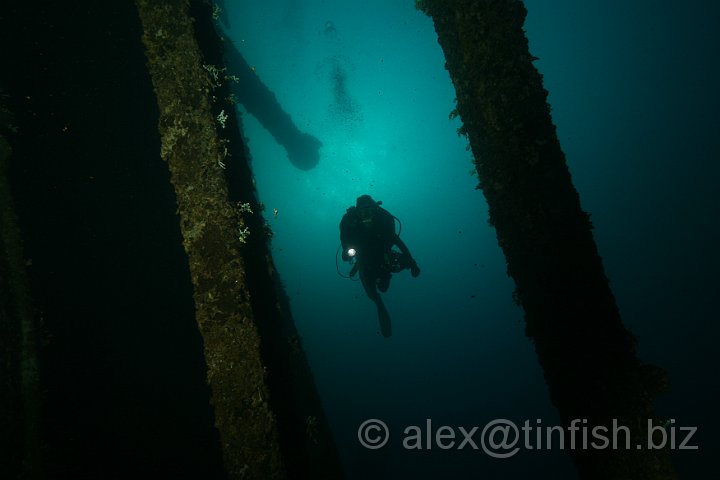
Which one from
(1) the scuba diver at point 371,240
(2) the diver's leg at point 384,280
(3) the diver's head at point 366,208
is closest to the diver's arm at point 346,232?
(1) the scuba diver at point 371,240

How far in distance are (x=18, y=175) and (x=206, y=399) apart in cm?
224

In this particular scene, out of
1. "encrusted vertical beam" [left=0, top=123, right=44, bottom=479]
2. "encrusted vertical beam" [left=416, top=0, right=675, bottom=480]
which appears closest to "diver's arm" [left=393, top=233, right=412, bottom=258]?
"encrusted vertical beam" [left=416, top=0, right=675, bottom=480]

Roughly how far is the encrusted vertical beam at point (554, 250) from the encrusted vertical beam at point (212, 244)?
118 centimetres

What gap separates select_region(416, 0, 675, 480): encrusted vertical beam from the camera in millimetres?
1261

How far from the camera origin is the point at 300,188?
7606 centimetres

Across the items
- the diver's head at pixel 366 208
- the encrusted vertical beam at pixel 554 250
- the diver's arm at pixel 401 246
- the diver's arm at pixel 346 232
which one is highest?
the diver's head at pixel 366 208

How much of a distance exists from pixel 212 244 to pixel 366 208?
7.47 metres

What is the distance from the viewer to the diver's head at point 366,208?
8.70 m

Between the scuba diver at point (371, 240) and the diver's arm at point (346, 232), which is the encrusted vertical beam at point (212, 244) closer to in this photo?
the scuba diver at point (371, 240)

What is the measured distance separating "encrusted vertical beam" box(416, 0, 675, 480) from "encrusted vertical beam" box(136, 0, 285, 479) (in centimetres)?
118

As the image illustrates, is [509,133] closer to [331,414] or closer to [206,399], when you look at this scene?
[206,399]

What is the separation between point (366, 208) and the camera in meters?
8.80

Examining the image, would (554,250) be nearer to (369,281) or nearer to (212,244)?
(212,244)

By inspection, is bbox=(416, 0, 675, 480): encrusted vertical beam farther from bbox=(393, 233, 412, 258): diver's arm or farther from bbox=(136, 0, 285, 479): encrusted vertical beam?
bbox=(393, 233, 412, 258): diver's arm
